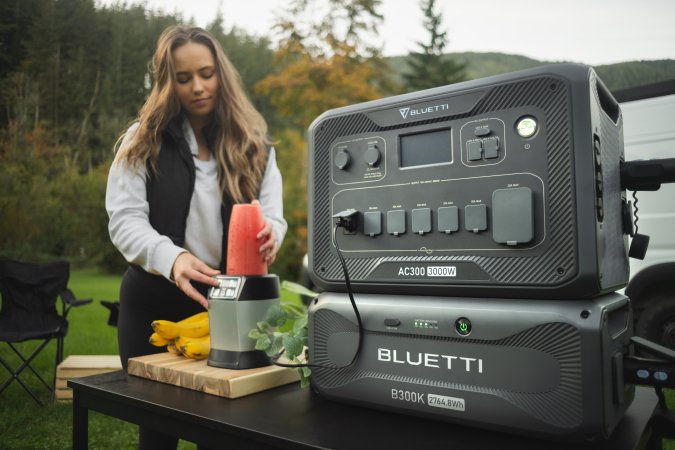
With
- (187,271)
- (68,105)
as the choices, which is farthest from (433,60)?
(187,271)

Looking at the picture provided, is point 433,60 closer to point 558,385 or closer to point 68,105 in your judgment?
point 68,105

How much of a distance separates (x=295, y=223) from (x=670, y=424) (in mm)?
11896

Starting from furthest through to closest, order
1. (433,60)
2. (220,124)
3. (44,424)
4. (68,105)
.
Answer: (433,60), (68,105), (44,424), (220,124)

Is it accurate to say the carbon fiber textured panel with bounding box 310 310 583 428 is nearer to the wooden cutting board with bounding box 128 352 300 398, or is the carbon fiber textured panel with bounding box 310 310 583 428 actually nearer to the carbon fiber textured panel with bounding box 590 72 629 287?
the carbon fiber textured panel with bounding box 590 72 629 287

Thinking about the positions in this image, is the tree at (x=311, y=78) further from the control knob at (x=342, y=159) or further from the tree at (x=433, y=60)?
the control knob at (x=342, y=159)

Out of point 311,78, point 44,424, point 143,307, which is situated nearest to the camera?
point 143,307

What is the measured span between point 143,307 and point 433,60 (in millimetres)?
18405

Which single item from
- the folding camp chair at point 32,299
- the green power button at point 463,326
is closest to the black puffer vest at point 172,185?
the green power button at point 463,326

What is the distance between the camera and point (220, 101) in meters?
1.59

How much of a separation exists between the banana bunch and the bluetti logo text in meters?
0.61

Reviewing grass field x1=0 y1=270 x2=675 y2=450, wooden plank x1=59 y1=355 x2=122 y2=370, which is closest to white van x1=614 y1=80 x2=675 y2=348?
grass field x1=0 y1=270 x2=675 y2=450

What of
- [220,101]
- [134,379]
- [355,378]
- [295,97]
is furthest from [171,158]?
[295,97]

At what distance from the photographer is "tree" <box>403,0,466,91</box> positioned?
1781 centimetres

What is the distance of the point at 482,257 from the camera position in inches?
27.0
